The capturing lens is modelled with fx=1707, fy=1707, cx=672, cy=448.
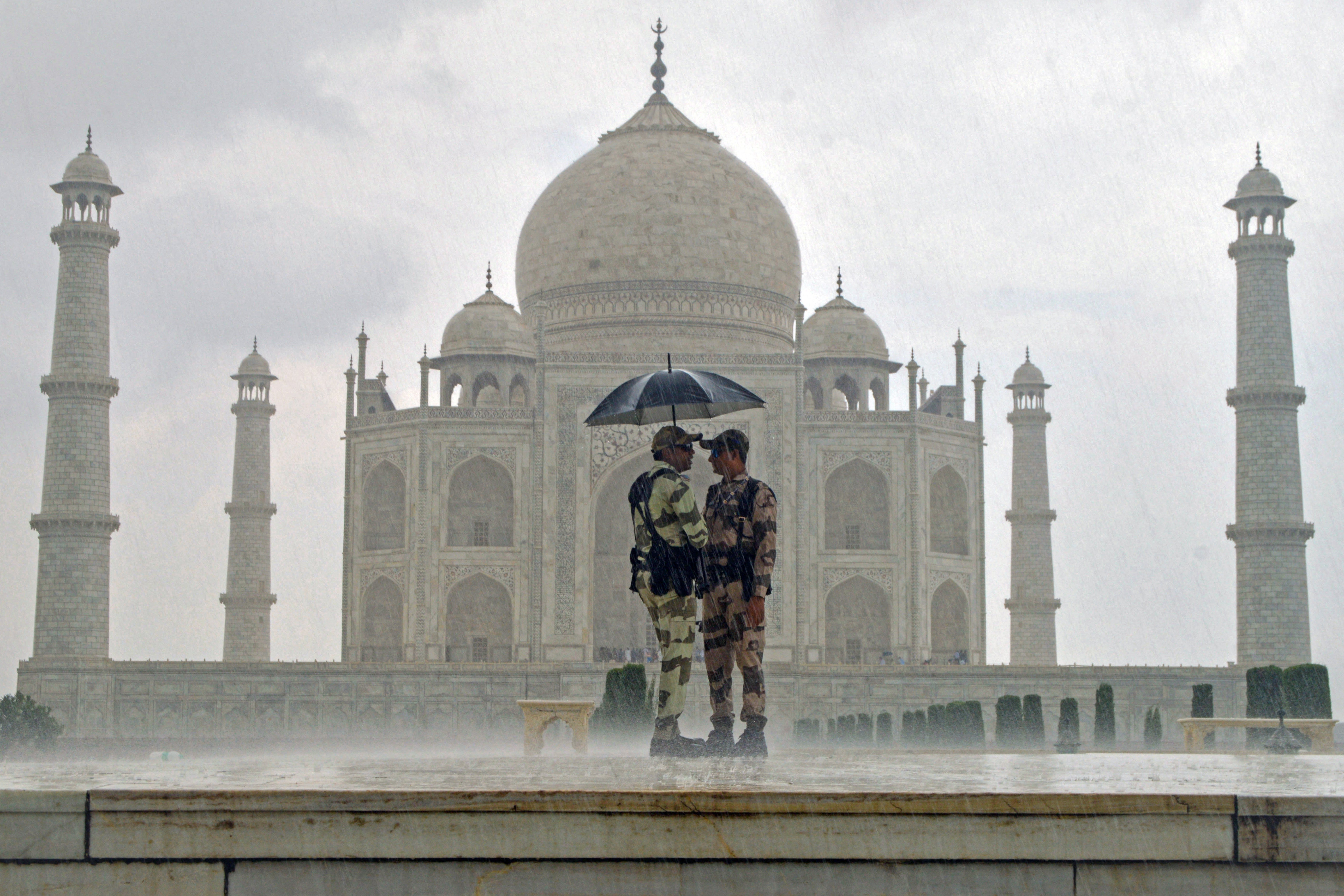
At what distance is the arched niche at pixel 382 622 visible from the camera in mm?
25938

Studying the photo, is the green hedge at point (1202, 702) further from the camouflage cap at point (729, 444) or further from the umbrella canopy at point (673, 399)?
the camouflage cap at point (729, 444)

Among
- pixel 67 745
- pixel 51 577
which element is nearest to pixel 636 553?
pixel 67 745

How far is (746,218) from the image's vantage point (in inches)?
1136

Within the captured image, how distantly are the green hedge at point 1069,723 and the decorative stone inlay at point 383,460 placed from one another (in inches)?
490

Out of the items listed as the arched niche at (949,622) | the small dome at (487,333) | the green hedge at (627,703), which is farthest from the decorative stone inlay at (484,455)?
the green hedge at (627,703)

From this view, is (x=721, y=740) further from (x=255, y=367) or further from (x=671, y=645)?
(x=255, y=367)

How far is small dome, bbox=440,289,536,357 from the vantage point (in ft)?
91.4

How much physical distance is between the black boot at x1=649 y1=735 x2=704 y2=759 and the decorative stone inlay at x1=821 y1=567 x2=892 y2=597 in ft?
60.2

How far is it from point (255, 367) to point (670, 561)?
77.1 feet

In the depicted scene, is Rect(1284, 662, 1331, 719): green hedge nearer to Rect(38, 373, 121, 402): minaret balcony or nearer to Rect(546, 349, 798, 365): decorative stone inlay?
Rect(546, 349, 798, 365): decorative stone inlay

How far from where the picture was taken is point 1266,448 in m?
22.9

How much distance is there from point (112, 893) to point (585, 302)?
79.9 feet

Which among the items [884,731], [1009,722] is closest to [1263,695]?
[1009,722]

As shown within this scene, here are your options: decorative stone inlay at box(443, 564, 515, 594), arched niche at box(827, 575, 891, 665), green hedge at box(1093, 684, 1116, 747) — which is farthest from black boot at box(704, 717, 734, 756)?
arched niche at box(827, 575, 891, 665)
